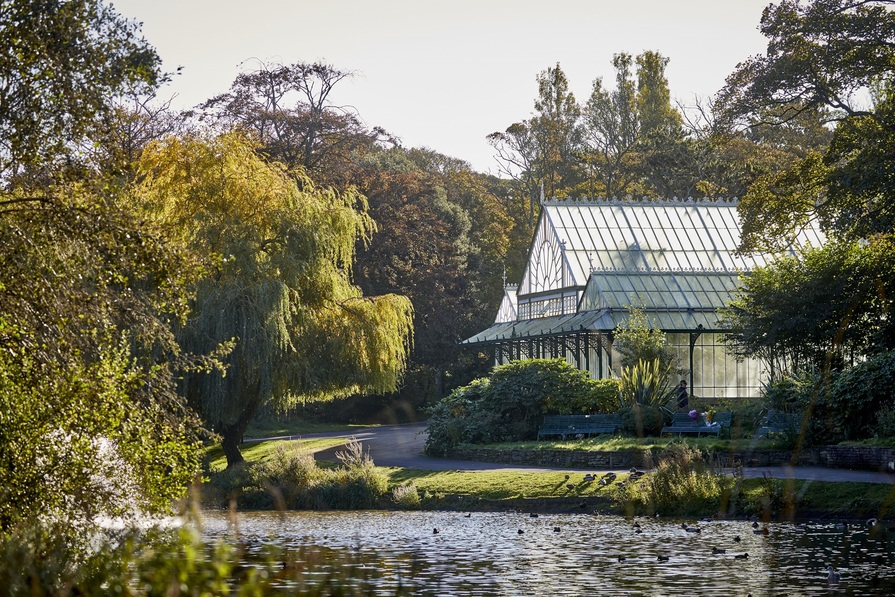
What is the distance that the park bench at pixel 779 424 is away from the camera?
83.2 feet

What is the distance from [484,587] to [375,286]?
3776cm

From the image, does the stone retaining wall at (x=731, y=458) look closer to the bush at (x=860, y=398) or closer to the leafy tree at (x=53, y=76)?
the bush at (x=860, y=398)

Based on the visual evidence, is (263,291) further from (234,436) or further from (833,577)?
(833,577)

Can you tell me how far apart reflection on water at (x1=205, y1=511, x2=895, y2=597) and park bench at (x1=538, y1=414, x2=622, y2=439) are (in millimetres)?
7838

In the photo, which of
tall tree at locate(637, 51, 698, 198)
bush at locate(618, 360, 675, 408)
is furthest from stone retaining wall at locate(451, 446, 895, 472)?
tall tree at locate(637, 51, 698, 198)

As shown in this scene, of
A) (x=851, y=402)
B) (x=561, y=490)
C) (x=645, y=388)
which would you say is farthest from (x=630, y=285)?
(x=561, y=490)

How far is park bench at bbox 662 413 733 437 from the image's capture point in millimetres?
28000

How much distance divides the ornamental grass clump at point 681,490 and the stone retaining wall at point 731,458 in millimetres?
1255

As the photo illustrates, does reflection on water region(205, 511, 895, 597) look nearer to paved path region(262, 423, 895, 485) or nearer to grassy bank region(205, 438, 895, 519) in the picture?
grassy bank region(205, 438, 895, 519)

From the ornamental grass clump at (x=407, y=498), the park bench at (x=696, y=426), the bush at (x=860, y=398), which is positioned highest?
the bush at (x=860, y=398)

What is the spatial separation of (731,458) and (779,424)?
2.05 metres

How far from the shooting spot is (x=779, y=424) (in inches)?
1043

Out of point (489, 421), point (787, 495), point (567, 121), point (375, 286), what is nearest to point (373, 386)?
point (489, 421)

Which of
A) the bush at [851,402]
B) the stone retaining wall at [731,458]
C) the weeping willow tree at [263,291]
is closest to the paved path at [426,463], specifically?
the stone retaining wall at [731,458]
